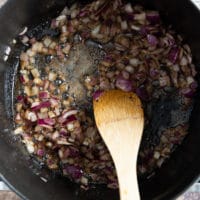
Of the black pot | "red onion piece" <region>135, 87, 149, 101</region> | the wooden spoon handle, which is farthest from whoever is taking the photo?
"red onion piece" <region>135, 87, 149, 101</region>

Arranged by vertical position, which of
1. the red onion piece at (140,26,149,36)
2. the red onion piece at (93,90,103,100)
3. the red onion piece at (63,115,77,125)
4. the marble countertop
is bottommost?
the marble countertop

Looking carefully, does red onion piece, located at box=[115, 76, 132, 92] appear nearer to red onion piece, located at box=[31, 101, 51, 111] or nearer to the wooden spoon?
the wooden spoon

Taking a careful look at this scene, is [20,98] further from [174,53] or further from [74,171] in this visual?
[174,53]

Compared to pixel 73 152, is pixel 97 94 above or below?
above

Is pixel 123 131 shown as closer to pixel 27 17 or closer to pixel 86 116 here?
pixel 86 116

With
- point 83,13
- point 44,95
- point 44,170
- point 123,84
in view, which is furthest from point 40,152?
point 83,13

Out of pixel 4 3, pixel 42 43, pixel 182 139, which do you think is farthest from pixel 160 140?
pixel 4 3

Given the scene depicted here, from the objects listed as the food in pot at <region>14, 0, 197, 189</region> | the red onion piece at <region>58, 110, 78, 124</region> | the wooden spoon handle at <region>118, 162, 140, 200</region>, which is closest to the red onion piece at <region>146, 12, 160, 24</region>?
the food in pot at <region>14, 0, 197, 189</region>
